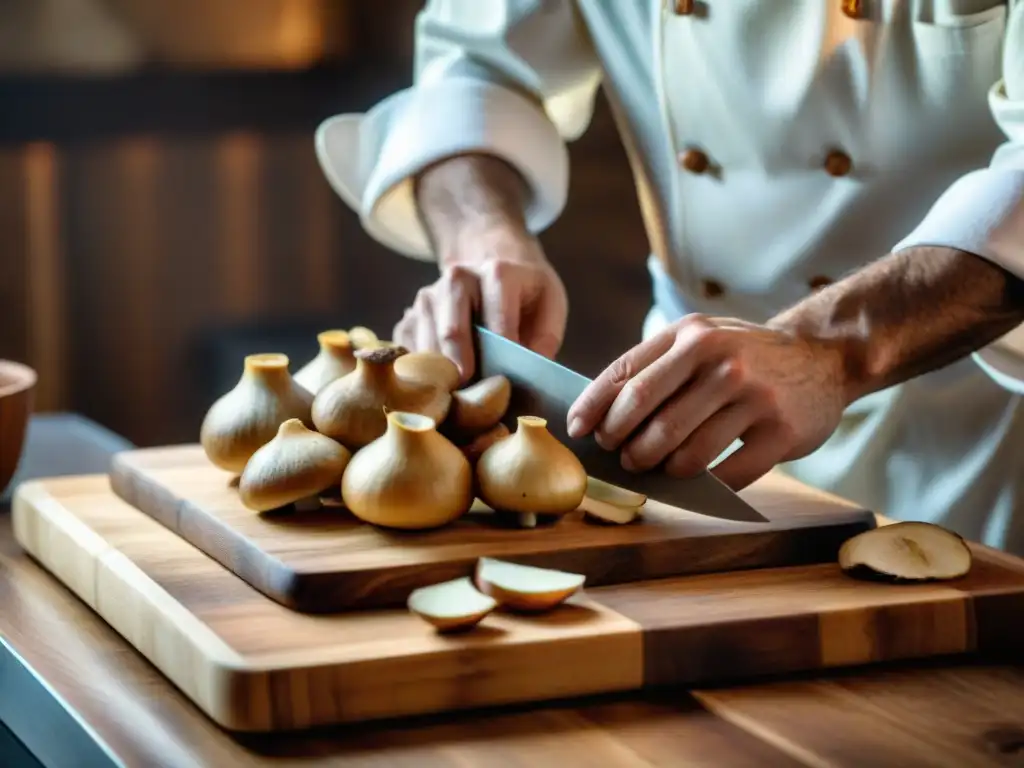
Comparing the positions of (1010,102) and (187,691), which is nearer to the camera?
(187,691)

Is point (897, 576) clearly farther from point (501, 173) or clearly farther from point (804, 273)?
point (501, 173)

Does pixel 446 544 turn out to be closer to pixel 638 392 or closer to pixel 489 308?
pixel 638 392

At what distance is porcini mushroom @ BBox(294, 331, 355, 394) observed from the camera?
1187mm

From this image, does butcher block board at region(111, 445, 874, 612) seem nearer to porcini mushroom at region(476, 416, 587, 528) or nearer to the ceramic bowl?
porcini mushroom at region(476, 416, 587, 528)

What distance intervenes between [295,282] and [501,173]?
165cm

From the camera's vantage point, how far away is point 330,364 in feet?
3.92

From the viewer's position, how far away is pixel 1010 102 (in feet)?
3.80

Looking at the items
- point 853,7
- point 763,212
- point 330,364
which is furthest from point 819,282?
point 330,364

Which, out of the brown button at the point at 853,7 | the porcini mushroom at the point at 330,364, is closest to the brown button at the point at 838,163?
the brown button at the point at 853,7

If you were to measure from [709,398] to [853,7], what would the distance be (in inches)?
17.7

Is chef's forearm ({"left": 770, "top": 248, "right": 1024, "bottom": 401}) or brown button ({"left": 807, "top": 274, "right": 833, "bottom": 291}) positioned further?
brown button ({"left": 807, "top": 274, "right": 833, "bottom": 291})

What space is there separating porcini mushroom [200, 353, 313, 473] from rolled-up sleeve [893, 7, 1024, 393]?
455 mm

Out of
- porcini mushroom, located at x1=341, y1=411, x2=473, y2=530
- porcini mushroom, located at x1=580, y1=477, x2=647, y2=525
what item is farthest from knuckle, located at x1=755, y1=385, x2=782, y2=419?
porcini mushroom, located at x1=341, y1=411, x2=473, y2=530

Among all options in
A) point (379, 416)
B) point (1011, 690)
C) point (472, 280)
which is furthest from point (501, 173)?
point (1011, 690)
